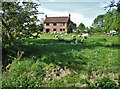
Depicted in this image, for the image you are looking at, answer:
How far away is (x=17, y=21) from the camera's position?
49.2ft

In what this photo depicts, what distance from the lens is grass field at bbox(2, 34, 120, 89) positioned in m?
12.3

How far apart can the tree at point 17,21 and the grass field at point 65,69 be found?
44.2 inches

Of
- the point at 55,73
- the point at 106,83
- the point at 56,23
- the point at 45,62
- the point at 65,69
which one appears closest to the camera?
the point at 106,83

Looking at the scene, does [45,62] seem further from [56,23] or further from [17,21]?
[56,23]

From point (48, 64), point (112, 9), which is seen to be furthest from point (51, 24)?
point (48, 64)

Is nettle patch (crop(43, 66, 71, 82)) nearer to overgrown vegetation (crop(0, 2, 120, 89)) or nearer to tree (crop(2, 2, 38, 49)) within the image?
overgrown vegetation (crop(0, 2, 120, 89))

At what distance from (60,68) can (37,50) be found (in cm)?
332

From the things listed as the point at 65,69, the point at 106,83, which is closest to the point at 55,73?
the point at 65,69

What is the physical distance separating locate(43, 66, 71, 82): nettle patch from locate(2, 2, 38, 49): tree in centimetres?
258

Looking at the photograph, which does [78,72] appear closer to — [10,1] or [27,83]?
[27,83]

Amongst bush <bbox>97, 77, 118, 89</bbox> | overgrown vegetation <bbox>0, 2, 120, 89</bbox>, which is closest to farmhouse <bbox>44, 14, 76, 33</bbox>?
overgrown vegetation <bbox>0, 2, 120, 89</bbox>

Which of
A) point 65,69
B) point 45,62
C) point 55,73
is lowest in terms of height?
→ point 55,73

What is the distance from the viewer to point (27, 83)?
1138 cm

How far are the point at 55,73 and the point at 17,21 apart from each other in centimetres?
334
